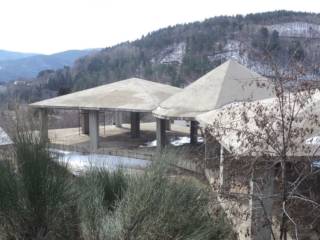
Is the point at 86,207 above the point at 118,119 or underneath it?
above

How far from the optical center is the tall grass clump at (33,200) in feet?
17.6

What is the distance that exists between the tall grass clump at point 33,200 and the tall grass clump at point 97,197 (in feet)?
0.87

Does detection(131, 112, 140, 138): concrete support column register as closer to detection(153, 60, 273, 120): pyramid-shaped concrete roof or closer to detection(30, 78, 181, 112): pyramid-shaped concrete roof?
detection(30, 78, 181, 112): pyramid-shaped concrete roof

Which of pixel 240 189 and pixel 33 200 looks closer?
pixel 33 200

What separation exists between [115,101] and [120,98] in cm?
60

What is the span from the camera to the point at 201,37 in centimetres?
8825

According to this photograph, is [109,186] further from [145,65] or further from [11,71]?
[11,71]

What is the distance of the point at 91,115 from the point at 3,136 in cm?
1627

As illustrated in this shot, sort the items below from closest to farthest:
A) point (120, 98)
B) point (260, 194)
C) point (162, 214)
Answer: point (162, 214), point (260, 194), point (120, 98)

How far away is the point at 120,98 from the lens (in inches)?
915

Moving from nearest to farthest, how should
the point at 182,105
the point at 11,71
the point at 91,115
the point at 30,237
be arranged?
1. the point at 30,237
2. the point at 182,105
3. the point at 91,115
4. the point at 11,71

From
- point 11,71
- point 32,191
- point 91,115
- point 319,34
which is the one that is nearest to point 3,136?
point 32,191

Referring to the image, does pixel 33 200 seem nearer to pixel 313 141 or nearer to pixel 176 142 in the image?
pixel 313 141

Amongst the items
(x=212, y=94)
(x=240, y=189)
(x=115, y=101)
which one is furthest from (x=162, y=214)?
(x=115, y=101)
